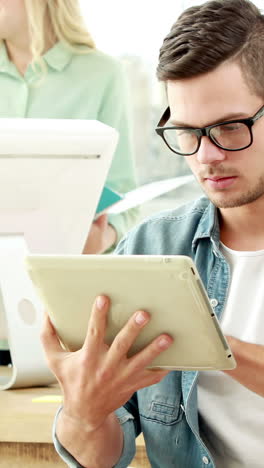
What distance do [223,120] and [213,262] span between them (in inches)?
10.6

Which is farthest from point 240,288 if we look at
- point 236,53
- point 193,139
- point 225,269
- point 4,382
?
point 4,382

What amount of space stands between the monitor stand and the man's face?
1.79 ft

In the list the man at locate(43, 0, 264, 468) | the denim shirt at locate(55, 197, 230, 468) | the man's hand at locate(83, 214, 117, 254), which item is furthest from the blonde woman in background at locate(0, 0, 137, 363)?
the man at locate(43, 0, 264, 468)

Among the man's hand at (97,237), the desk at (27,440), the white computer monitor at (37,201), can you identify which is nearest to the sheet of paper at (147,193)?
the white computer monitor at (37,201)

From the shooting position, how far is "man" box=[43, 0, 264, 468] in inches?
56.0

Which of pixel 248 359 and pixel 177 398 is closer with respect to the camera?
pixel 248 359

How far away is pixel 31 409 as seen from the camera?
1.71 metres

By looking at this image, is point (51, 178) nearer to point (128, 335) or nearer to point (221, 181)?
point (221, 181)

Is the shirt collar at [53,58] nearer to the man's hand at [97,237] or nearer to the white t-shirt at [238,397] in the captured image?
the man's hand at [97,237]

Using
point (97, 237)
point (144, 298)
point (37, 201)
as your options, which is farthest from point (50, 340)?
point (97, 237)

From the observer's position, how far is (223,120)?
1442mm

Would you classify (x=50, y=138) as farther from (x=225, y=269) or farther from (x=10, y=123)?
(x=225, y=269)

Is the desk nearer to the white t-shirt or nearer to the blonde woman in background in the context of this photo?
the white t-shirt

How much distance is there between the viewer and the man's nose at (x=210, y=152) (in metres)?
1.45
